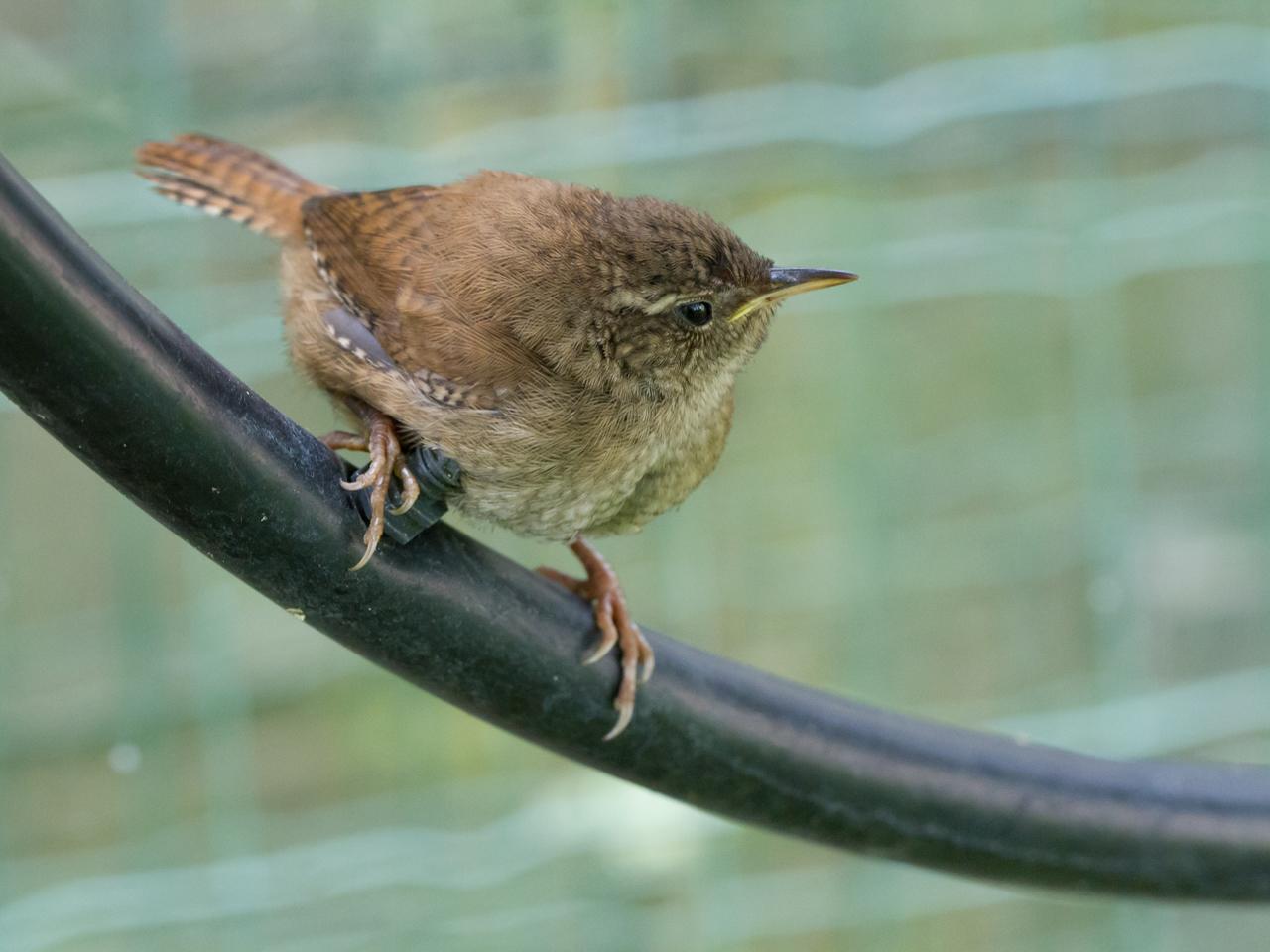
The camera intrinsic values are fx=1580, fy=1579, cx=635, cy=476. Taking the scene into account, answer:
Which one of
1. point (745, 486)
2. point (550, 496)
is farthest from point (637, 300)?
point (745, 486)

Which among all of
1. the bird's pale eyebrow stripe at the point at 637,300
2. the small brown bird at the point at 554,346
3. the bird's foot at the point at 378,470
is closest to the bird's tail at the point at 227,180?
the small brown bird at the point at 554,346

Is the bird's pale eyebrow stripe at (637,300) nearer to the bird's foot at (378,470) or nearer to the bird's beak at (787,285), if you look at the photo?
the bird's beak at (787,285)

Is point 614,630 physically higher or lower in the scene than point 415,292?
lower

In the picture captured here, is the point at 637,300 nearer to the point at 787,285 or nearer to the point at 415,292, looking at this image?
the point at 787,285

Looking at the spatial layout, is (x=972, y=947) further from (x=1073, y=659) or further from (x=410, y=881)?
(x=410, y=881)

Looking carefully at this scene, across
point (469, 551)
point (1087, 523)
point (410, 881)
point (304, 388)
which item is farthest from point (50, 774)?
point (469, 551)

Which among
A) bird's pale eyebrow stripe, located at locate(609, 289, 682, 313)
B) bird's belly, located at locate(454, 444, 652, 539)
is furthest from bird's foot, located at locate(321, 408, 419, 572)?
bird's pale eyebrow stripe, located at locate(609, 289, 682, 313)
